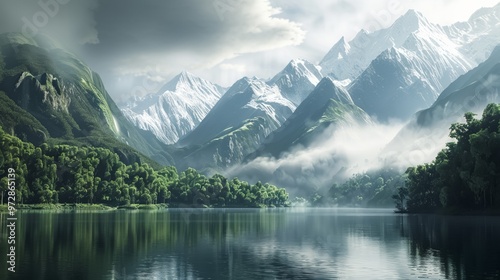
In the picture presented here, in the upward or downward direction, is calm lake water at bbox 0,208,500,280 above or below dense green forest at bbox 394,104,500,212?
below

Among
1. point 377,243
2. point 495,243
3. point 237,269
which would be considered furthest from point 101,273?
point 495,243

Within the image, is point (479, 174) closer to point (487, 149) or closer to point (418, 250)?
point (487, 149)

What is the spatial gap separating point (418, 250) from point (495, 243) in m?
14.8

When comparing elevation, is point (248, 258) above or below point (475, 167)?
below

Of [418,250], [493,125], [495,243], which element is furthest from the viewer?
[493,125]

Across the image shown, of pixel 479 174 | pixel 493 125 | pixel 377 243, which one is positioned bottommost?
pixel 377 243

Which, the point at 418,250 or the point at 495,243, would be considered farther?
the point at 495,243

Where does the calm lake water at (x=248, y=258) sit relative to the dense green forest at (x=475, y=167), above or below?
below

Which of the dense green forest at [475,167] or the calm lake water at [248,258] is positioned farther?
the dense green forest at [475,167]

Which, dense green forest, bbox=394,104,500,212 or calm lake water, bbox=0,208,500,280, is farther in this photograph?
dense green forest, bbox=394,104,500,212

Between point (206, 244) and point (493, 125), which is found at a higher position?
point (493, 125)

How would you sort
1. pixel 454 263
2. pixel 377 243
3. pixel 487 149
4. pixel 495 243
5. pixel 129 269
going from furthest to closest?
pixel 487 149 < pixel 377 243 < pixel 495 243 < pixel 454 263 < pixel 129 269

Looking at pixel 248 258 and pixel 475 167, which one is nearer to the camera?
pixel 248 258

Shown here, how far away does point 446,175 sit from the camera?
7825 inches
